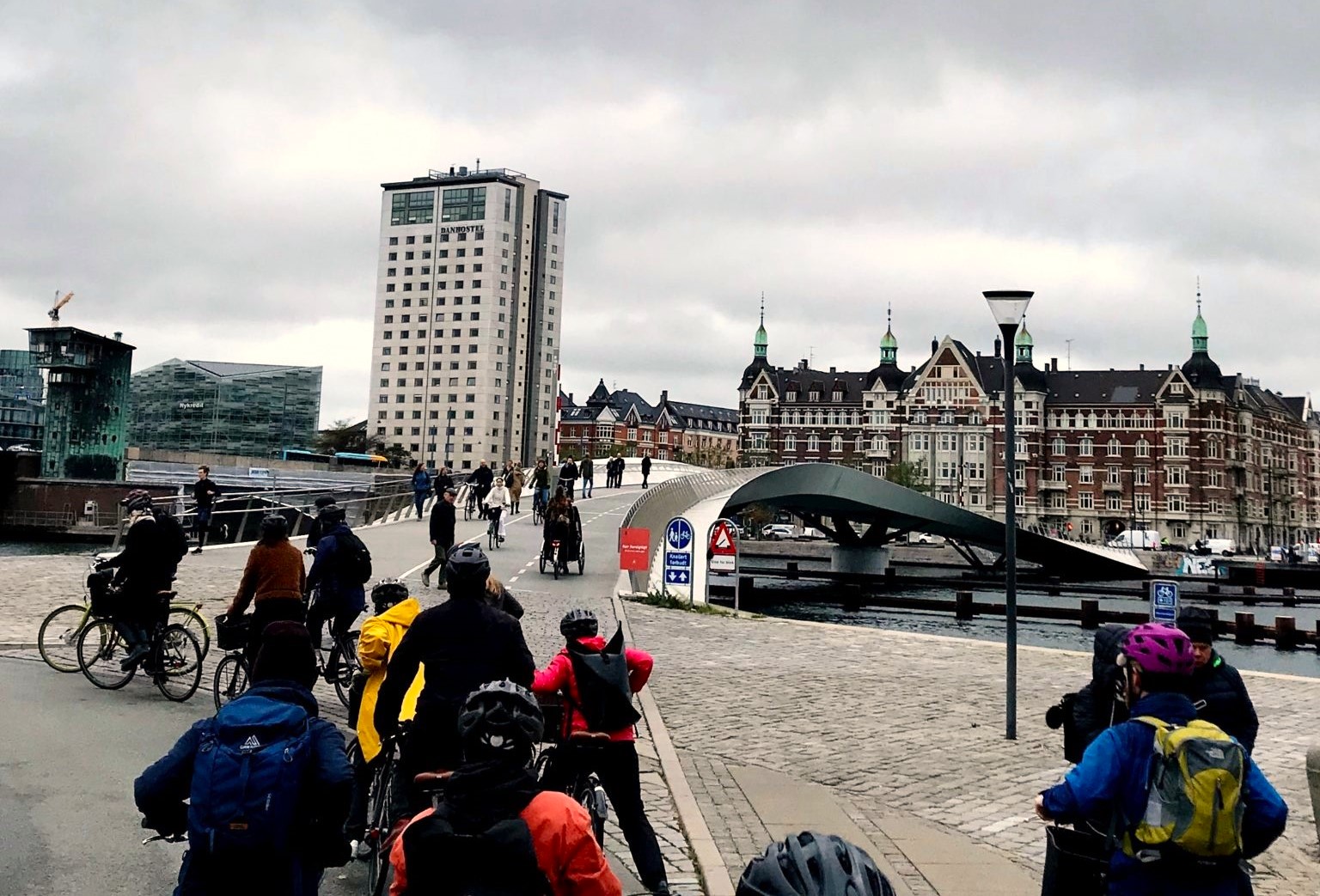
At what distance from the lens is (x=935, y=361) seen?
122 m

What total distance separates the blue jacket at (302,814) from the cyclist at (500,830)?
86 centimetres

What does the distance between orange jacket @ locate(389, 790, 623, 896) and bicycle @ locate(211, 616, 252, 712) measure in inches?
272

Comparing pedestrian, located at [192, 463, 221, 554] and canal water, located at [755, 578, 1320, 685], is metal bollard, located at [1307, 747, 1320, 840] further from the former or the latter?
pedestrian, located at [192, 463, 221, 554]

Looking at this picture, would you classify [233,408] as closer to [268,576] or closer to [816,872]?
[268,576]

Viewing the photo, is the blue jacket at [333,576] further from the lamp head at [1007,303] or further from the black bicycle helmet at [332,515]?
the lamp head at [1007,303]

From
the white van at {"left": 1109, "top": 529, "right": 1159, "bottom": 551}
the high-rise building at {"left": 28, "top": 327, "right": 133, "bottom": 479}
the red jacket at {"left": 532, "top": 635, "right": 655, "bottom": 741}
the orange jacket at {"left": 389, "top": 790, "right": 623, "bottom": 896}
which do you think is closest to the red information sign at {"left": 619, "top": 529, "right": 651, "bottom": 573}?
the red jacket at {"left": 532, "top": 635, "right": 655, "bottom": 741}

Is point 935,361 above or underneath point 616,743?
above

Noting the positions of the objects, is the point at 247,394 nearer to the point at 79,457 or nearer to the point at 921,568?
the point at 79,457

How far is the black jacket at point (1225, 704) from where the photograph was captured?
5445 mm

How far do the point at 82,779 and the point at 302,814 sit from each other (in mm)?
5118

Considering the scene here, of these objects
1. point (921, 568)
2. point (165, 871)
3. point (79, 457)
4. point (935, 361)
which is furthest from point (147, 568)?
point (935, 361)

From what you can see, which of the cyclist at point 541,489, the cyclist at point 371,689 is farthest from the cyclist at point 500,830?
the cyclist at point 541,489

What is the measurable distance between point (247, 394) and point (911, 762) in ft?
466

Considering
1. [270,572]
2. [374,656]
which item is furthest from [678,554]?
[374,656]
